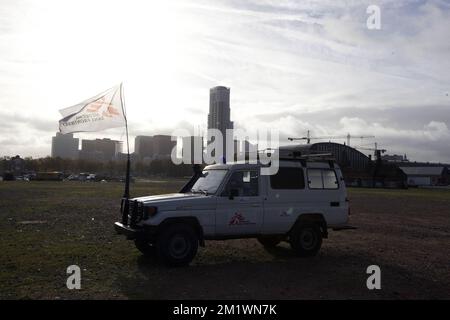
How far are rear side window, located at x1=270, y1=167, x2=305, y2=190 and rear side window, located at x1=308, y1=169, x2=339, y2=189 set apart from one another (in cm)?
30

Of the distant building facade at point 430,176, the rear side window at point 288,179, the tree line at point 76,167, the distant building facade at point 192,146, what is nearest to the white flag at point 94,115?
the distant building facade at point 192,146

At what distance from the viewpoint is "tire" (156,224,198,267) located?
31.8 ft

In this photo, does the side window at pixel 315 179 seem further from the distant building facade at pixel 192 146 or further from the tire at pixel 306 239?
the distant building facade at pixel 192 146

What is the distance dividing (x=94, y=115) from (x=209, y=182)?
209 inches

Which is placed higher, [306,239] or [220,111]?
[220,111]

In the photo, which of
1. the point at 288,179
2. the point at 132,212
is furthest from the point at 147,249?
the point at 288,179

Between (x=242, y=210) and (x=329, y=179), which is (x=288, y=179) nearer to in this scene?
(x=329, y=179)

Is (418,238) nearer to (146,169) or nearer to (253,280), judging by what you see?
(253,280)

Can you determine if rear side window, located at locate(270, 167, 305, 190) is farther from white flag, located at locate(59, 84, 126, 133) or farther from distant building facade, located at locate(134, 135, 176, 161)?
distant building facade, located at locate(134, 135, 176, 161)

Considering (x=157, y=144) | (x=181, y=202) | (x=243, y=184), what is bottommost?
(x=181, y=202)

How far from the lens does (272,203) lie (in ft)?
36.5

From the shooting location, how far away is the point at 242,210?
10.7 metres

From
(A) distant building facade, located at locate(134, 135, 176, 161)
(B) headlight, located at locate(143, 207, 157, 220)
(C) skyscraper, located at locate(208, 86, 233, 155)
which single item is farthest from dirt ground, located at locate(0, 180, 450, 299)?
(A) distant building facade, located at locate(134, 135, 176, 161)

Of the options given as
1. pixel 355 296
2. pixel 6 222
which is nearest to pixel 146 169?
pixel 6 222
